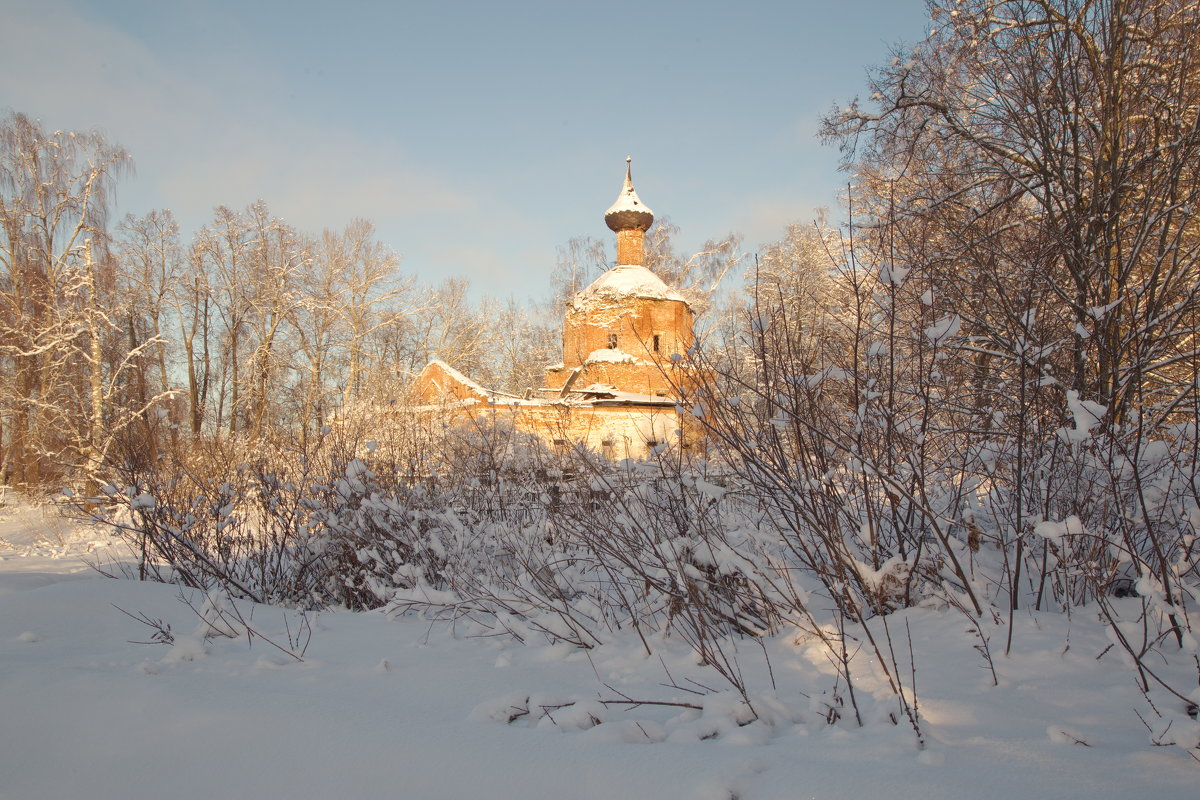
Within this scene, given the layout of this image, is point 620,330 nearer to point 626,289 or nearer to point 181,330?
point 626,289

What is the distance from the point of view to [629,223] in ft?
86.6

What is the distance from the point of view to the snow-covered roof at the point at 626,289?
2344cm

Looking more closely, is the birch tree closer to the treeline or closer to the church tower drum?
the treeline

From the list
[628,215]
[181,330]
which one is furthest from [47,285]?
[628,215]

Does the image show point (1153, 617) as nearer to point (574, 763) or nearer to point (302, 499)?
point (574, 763)

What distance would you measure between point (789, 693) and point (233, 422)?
76.3 feet

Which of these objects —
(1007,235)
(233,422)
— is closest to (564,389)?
(233,422)

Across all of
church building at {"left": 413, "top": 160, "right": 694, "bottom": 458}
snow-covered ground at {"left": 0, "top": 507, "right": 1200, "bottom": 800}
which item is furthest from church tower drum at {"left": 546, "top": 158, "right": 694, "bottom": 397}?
snow-covered ground at {"left": 0, "top": 507, "right": 1200, "bottom": 800}

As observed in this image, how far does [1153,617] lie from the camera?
264 cm

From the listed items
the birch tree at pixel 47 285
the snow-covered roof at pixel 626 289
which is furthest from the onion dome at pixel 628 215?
the birch tree at pixel 47 285

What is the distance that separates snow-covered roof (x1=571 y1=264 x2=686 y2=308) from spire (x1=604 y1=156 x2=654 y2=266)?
2134mm

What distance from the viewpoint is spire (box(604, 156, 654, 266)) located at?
2625 centimetres

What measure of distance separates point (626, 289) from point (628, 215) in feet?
13.8

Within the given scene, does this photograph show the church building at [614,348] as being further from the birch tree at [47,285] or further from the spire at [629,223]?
the birch tree at [47,285]
